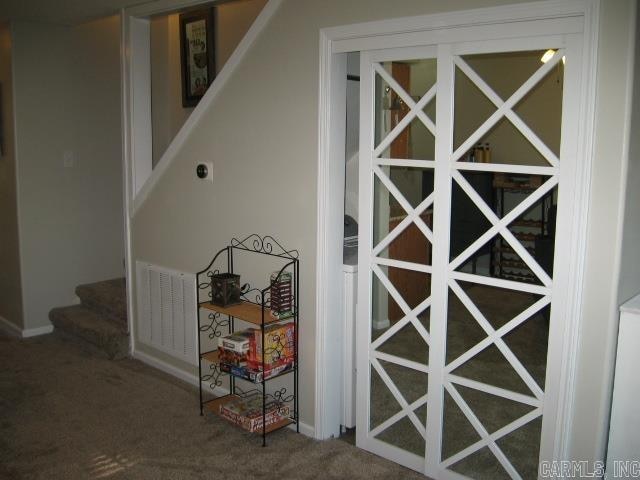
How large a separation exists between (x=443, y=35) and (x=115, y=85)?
3243mm

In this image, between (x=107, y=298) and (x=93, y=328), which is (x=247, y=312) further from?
(x=107, y=298)

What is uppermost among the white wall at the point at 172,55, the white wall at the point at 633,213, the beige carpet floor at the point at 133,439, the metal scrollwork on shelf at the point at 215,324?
the white wall at the point at 172,55

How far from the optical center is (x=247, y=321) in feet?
10.5

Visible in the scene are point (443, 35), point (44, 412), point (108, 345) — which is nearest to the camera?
point (443, 35)

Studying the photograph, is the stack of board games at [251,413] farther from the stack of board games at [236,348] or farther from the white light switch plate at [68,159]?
the white light switch plate at [68,159]

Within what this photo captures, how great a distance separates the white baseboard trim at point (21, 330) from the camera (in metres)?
4.78

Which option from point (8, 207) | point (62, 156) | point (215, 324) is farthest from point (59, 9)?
point (215, 324)

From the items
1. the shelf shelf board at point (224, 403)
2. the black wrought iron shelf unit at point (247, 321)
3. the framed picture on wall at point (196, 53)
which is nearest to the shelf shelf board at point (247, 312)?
the black wrought iron shelf unit at point (247, 321)

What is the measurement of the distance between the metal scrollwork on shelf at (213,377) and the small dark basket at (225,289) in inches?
18.9

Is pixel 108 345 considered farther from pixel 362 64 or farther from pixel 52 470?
pixel 362 64

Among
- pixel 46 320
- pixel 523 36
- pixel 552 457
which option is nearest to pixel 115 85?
pixel 46 320

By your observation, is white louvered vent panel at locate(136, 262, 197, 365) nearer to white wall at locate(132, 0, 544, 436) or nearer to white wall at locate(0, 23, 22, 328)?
white wall at locate(132, 0, 544, 436)

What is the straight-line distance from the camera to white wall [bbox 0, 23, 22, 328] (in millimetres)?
4555

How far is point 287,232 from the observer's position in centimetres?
322
